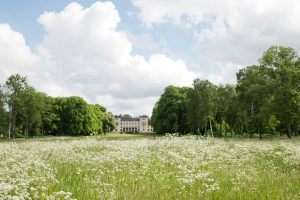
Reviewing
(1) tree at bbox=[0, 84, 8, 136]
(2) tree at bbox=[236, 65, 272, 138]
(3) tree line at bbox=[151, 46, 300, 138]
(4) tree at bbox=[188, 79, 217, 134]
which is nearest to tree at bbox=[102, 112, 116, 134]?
(3) tree line at bbox=[151, 46, 300, 138]

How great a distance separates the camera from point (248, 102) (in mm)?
62969

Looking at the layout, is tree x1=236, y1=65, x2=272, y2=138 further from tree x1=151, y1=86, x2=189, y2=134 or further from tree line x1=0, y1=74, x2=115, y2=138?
tree line x1=0, y1=74, x2=115, y2=138

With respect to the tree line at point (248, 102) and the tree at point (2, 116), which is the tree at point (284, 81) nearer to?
the tree line at point (248, 102)

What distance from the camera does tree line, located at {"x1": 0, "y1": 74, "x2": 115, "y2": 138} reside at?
220ft

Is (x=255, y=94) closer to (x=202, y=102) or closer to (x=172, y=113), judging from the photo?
(x=202, y=102)

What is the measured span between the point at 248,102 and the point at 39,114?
42.6 meters

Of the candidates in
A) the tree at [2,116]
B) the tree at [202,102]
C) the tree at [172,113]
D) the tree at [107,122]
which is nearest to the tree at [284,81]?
the tree at [202,102]

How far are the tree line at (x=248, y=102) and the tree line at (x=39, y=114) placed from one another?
74.2 ft

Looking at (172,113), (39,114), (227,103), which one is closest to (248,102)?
(227,103)

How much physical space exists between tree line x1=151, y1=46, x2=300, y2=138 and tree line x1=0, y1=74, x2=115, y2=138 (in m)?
22.6

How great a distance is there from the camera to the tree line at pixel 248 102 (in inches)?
1884

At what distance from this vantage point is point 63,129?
105000 millimetres

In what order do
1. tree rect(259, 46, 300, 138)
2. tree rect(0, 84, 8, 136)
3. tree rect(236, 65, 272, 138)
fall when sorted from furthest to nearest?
1. tree rect(0, 84, 8, 136)
2. tree rect(236, 65, 272, 138)
3. tree rect(259, 46, 300, 138)

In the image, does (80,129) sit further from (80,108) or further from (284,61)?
(284,61)
